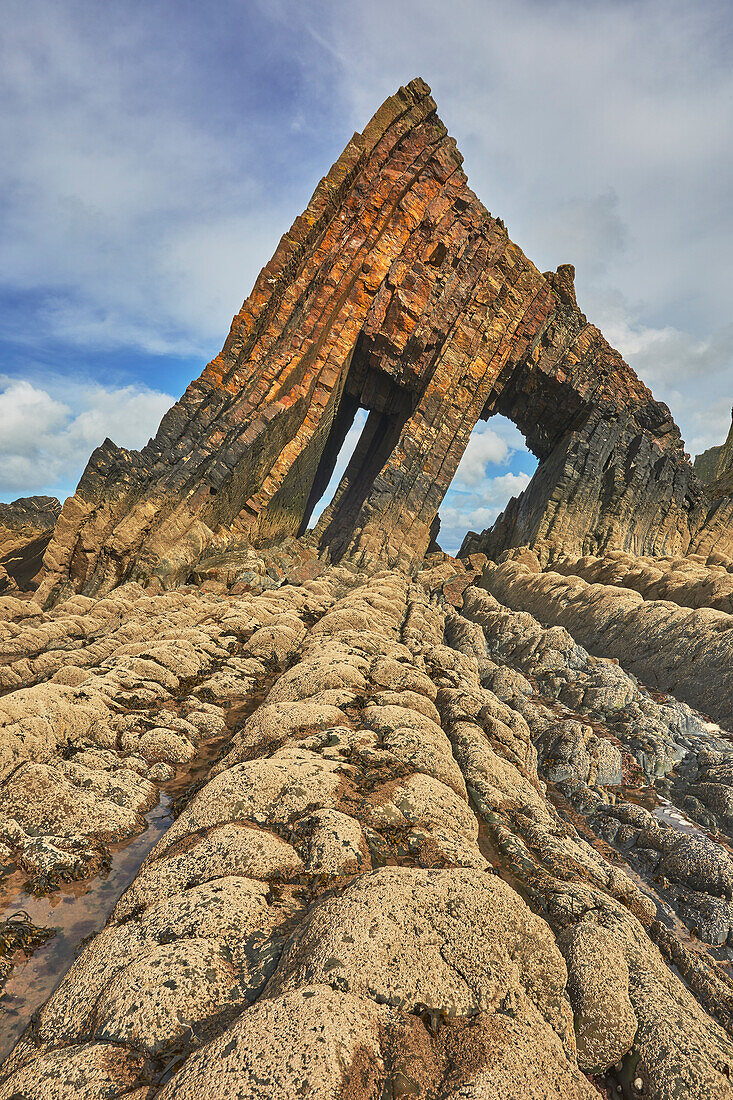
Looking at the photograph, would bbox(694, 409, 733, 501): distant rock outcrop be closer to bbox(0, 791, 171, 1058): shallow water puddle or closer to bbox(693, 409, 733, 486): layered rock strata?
bbox(693, 409, 733, 486): layered rock strata

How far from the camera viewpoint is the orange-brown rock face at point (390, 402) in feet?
88.7

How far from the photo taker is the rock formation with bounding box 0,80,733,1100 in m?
3.78

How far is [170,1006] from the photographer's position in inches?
152

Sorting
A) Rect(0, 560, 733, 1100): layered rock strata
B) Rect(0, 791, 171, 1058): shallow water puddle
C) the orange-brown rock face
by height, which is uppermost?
the orange-brown rock face

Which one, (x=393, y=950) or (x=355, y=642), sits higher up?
(x=355, y=642)

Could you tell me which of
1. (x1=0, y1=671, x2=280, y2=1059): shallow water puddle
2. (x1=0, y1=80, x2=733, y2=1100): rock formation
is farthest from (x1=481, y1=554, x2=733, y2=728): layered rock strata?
(x1=0, y1=671, x2=280, y2=1059): shallow water puddle

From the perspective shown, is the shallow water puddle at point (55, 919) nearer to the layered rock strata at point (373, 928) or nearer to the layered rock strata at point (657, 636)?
the layered rock strata at point (373, 928)

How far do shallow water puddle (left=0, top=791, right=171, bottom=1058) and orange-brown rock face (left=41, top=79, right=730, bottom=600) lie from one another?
18.3 m

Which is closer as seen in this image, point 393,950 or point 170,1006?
point 170,1006

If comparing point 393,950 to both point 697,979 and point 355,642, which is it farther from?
point 355,642

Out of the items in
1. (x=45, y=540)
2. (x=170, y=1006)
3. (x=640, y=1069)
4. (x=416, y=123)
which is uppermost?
(x=416, y=123)

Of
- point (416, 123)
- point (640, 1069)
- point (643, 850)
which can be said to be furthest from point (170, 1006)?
point (416, 123)

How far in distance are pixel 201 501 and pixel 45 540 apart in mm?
11995

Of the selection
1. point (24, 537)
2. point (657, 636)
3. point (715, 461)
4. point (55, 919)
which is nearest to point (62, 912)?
point (55, 919)
